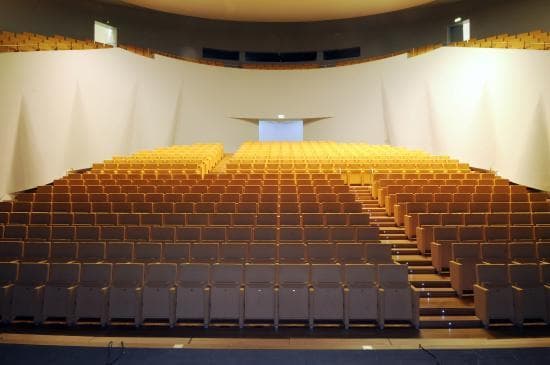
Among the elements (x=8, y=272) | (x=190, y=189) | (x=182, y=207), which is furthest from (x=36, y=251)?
(x=190, y=189)

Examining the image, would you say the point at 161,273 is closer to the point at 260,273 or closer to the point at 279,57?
the point at 260,273

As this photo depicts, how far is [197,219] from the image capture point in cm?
419

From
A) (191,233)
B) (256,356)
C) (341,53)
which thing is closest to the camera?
(256,356)

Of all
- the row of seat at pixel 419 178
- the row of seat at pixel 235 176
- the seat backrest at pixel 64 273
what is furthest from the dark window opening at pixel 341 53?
the seat backrest at pixel 64 273

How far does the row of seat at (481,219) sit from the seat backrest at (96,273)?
8.73 feet

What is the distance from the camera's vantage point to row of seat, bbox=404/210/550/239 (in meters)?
4.14

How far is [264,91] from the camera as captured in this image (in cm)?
1213

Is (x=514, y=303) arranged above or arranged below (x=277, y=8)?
below

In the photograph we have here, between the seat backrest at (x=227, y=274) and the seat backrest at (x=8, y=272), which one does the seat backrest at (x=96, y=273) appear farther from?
the seat backrest at (x=227, y=274)

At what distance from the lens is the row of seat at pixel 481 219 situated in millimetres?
4141

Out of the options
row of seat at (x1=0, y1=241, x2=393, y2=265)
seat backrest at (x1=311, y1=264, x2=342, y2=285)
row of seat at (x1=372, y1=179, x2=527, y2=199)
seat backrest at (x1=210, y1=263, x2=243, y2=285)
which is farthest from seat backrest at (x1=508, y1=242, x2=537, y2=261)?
seat backrest at (x1=210, y1=263, x2=243, y2=285)

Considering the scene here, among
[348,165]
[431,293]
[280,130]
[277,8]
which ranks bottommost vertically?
[431,293]

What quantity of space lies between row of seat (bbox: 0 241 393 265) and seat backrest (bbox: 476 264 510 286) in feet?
2.03

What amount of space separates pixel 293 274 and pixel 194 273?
2.14 ft
